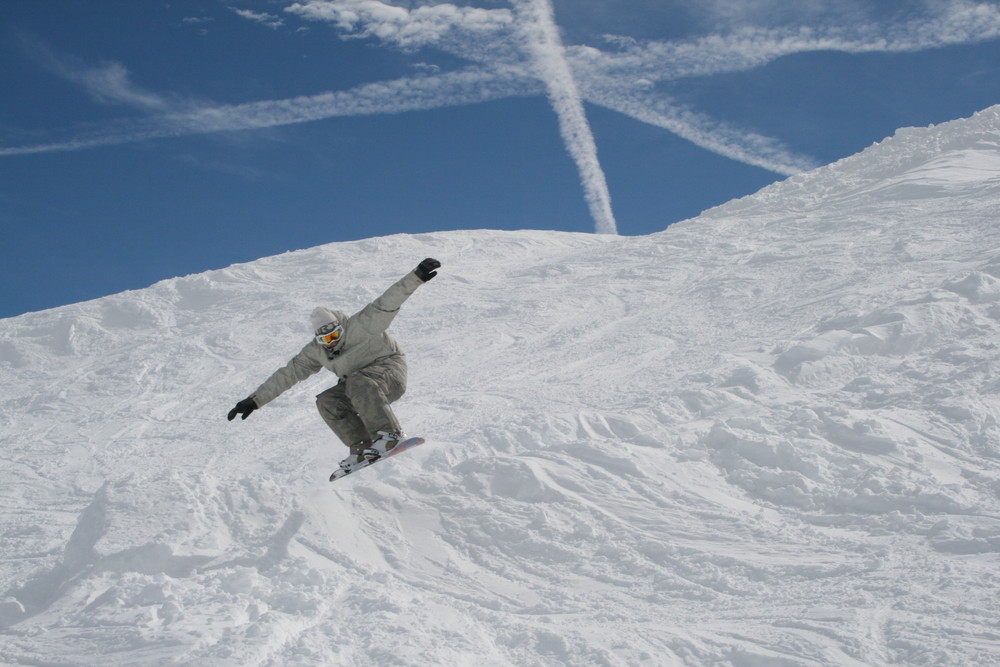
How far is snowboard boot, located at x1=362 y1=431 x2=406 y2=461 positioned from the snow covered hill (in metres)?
0.74

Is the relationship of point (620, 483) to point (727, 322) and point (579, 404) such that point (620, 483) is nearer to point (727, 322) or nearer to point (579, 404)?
point (579, 404)

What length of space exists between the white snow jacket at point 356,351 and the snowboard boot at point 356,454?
557 mm

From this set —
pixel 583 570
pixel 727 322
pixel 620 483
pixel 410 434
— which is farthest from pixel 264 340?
pixel 583 570

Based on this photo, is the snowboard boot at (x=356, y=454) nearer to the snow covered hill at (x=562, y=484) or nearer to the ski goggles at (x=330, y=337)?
the snow covered hill at (x=562, y=484)

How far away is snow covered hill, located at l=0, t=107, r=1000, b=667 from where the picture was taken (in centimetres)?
516

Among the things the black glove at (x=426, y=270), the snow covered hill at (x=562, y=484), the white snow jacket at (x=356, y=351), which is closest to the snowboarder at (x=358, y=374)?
the white snow jacket at (x=356, y=351)

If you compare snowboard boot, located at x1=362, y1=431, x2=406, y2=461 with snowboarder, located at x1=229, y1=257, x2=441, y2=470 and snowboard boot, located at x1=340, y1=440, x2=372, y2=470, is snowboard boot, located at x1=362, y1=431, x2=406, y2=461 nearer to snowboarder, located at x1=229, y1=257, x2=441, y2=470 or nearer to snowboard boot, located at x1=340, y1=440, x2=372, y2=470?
snowboarder, located at x1=229, y1=257, x2=441, y2=470

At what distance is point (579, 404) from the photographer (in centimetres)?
1030

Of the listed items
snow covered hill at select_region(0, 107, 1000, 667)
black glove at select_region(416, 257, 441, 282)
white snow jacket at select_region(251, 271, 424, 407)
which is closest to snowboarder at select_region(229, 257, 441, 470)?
white snow jacket at select_region(251, 271, 424, 407)

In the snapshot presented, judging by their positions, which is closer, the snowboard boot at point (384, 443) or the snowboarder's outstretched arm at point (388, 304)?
the snowboarder's outstretched arm at point (388, 304)

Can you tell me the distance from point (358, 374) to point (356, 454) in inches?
26.6

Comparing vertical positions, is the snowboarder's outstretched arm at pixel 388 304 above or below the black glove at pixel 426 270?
above

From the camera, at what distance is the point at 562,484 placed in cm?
739

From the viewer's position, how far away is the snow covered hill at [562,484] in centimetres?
516
